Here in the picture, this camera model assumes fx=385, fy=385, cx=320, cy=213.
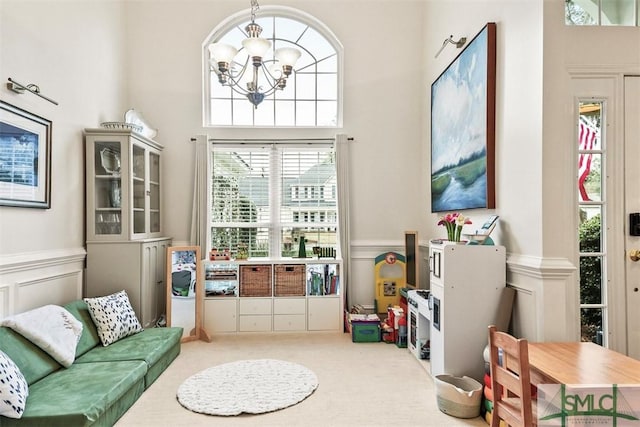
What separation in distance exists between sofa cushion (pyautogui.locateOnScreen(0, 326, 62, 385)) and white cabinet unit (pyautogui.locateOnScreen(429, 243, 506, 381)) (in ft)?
9.14

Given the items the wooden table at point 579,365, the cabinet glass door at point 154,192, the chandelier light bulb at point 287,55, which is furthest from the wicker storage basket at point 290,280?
the wooden table at point 579,365

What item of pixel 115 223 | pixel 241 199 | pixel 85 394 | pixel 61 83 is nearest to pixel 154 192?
pixel 115 223

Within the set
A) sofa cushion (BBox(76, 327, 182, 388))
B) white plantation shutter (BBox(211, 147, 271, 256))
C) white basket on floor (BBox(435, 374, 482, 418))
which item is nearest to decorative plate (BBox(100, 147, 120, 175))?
white plantation shutter (BBox(211, 147, 271, 256))

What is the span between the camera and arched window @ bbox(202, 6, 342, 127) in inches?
195

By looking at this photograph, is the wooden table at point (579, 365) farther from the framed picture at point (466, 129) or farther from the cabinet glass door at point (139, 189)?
the cabinet glass door at point (139, 189)

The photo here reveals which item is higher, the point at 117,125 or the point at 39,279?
the point at 117,125

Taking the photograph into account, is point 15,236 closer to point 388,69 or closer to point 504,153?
point 504,153

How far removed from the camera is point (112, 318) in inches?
132

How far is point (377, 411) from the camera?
2.67 m

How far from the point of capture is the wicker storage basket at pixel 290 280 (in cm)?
452

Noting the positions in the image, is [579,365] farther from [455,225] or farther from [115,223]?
[115,223]

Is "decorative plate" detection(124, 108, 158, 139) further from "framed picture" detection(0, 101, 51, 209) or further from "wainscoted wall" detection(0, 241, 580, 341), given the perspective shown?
"wainscoted wall" detection(0, 241, 580, 341)

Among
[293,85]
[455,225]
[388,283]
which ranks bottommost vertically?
[388,283]

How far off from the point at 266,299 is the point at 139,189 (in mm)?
1852
